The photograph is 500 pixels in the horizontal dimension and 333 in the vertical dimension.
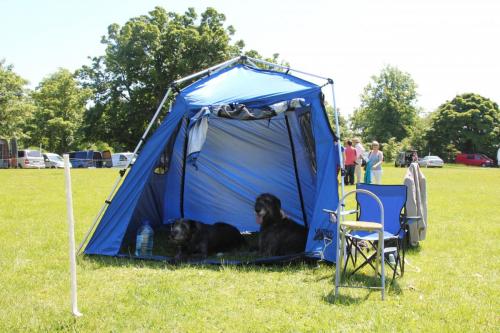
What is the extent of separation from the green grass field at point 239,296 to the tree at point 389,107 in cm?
4855

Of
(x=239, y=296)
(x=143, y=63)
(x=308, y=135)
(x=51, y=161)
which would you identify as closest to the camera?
(x=239, y=296)

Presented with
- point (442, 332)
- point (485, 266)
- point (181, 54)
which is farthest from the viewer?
point (181, 54)

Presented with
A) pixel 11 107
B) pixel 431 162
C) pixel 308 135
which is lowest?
pixel 431 162

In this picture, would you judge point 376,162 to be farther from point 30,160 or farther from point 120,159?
point 30,160

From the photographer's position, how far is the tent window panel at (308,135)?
6.55 m

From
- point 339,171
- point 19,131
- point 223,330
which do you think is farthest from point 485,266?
point 19,131

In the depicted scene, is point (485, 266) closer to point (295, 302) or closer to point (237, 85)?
point (295, 302)

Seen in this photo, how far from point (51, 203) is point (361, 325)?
367 inches

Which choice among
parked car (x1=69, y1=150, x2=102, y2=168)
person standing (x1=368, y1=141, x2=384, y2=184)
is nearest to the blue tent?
person standing (x1=368, y1=141, x2=384, y2=184)

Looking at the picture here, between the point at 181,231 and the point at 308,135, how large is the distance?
7.63ft

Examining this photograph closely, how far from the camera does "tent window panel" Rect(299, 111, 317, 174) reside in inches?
258

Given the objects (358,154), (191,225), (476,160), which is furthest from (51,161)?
(476,160)

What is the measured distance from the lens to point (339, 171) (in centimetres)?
563

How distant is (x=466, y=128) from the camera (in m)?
46.5
